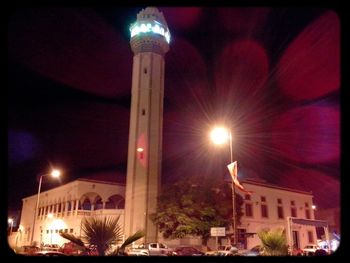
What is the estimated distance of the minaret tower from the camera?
3728 centimetres

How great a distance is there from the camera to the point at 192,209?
30.2 meters

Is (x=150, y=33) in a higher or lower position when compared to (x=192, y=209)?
higher

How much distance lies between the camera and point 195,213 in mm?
30500

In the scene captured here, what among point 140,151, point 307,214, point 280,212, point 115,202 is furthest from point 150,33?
point 307,214

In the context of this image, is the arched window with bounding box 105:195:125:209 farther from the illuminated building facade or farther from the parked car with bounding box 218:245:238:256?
the parked car with bounding box 218:245:238:256

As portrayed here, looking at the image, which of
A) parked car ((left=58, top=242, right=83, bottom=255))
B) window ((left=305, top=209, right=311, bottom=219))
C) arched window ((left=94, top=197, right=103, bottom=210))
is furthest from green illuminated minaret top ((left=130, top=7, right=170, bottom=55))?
parked car ((left=58, top=242, right=83, bottom=255))

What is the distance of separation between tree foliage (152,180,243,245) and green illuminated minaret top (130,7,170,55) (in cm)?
1815

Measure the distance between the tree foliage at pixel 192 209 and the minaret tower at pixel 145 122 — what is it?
406cm

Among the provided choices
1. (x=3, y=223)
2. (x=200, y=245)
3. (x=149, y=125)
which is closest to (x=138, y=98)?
(x=149, y=125)

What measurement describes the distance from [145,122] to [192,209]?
13965 mm

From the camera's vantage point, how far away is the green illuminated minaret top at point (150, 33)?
43.6m

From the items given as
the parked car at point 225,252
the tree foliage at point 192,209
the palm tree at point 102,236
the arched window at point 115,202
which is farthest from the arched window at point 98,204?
the palm tree at point 102,236

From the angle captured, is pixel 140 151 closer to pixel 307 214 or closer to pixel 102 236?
pixel 307 214
